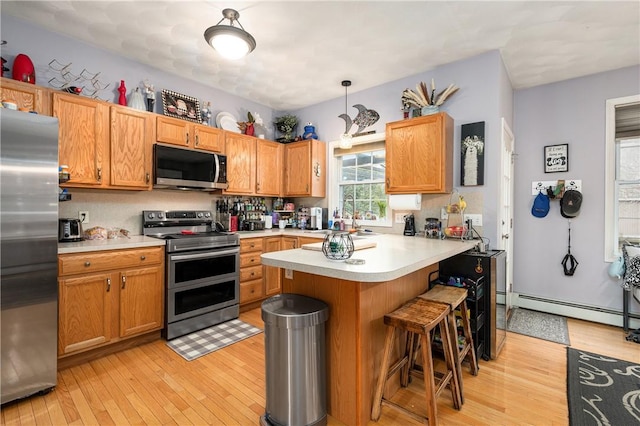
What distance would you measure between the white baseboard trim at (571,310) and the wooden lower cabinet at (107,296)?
417 centimetres

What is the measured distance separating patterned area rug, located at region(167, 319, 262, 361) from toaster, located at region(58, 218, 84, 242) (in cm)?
126

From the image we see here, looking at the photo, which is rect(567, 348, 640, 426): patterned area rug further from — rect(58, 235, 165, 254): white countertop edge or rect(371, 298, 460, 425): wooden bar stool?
rect(58, 235, 165, 254): white countertop edge

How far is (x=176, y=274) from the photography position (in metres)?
2.86

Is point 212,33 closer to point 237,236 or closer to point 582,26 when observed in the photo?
point 237,236

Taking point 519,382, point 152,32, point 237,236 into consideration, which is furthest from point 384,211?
point 152,32

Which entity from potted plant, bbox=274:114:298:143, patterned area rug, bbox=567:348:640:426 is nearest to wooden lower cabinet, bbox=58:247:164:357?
potted plant, bbox=274:114:298:143

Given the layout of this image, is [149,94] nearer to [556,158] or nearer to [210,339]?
[210,339]

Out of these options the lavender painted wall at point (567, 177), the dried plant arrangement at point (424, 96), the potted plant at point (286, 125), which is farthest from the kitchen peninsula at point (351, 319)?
the potted plant at point (286, 125)

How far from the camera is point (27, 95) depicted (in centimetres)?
236

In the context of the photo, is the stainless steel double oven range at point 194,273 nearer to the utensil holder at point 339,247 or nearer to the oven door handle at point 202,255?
the oven door handle at point 202,255

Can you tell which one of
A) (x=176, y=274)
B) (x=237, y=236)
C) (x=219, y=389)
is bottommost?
(x=219, y=389)

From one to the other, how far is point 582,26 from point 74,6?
418 cm

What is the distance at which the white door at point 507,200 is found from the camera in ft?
9.85

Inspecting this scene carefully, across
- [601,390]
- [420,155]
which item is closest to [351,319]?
[601,390]
